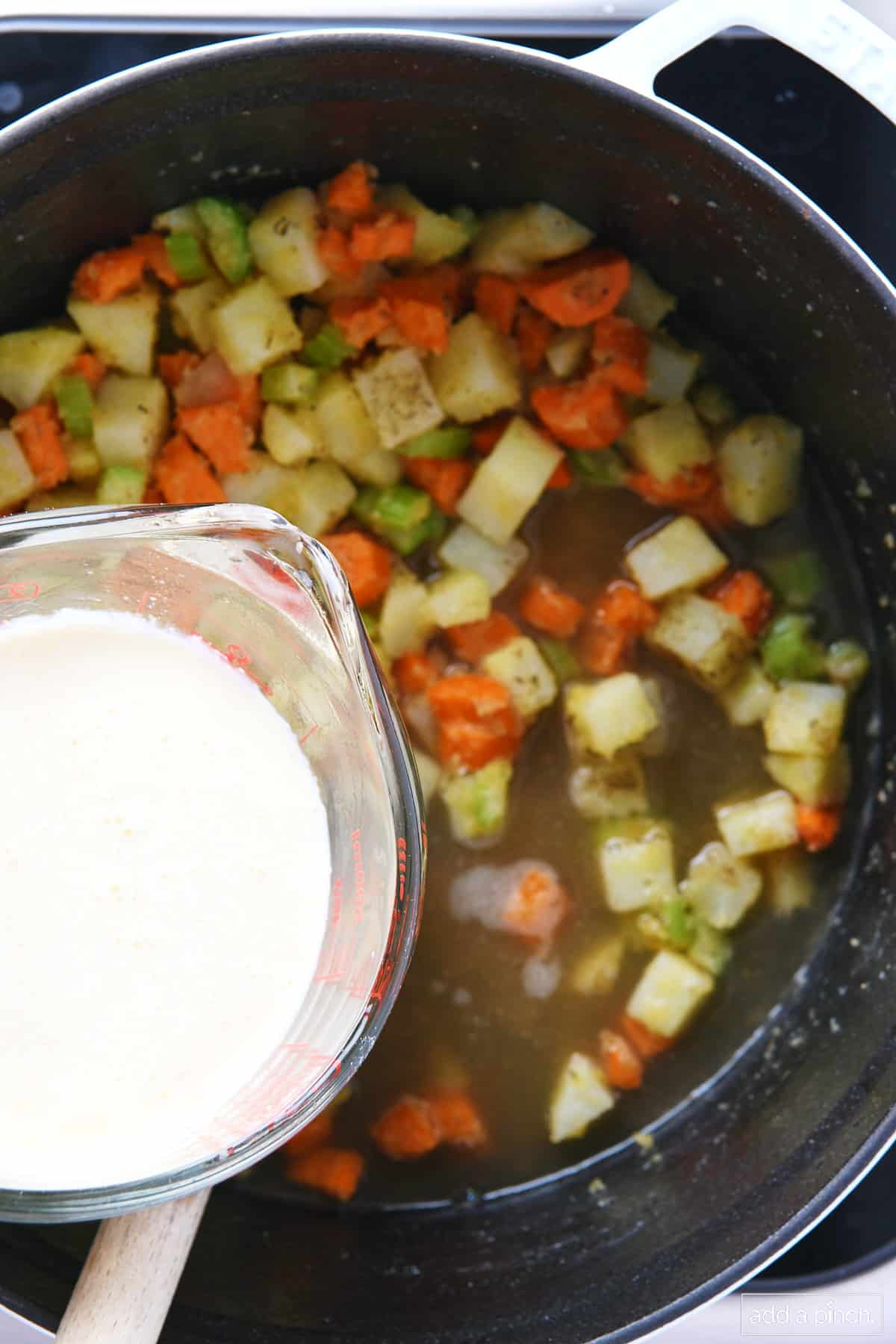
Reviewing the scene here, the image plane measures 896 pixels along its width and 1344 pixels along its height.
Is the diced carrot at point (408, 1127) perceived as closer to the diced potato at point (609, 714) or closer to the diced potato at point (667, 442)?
the diced potato at point (609, 714)

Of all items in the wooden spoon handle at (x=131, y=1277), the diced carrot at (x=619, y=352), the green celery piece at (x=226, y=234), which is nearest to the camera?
the wooden spoon handle at (x=131, y=1277)

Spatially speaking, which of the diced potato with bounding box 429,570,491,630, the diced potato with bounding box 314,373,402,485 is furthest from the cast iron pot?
the diced potato with bounding box 429,570,491,630

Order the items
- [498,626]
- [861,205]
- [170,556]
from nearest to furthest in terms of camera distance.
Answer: [170,556] → [861,205] → [498,626]

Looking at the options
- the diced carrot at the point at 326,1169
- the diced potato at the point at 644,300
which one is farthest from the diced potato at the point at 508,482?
the diced carrot at the point at 326,1169

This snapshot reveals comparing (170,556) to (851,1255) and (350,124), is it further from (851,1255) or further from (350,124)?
(851,1255)

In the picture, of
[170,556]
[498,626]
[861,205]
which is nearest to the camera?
[170,556]

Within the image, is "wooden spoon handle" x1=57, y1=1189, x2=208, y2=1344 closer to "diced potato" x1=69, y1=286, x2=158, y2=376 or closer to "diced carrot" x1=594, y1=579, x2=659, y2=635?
"diced carrot" x1=594, y1=579, x2=659, y2=635

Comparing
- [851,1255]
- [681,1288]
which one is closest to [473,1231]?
[681,1288]
